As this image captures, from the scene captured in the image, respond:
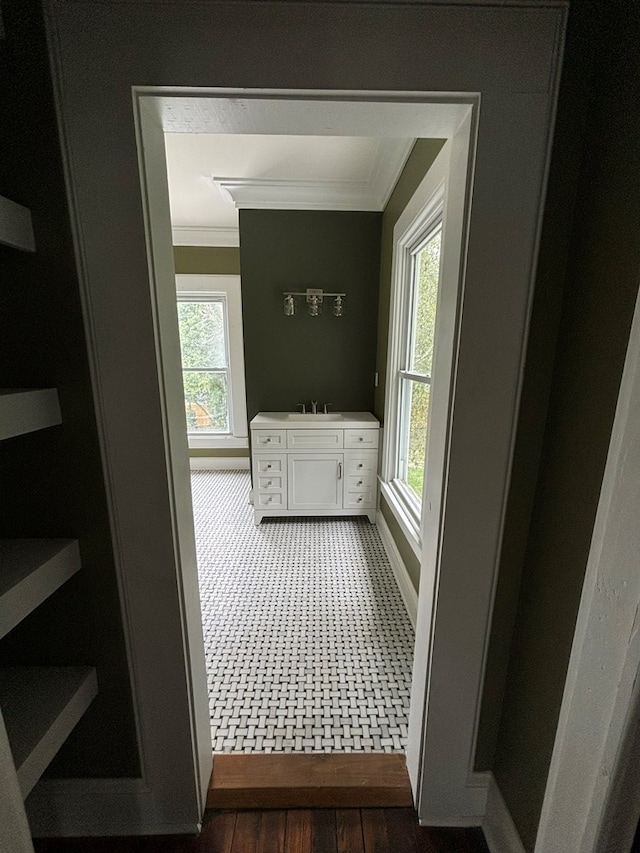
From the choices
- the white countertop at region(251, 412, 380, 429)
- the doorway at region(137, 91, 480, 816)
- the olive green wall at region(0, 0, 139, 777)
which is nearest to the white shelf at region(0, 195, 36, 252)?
the olive green wall at region(0, 0, 139, 777)

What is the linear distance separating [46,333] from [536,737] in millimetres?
1476

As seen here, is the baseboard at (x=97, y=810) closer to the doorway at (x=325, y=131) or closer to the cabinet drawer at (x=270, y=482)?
the doorway at (x=325, y=131)

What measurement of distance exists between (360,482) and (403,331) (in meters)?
1.21

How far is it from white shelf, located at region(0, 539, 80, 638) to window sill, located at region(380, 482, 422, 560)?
1355 mm

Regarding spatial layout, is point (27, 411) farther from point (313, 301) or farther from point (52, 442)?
point (313, 301)

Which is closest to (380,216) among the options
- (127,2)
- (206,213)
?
(206,213)

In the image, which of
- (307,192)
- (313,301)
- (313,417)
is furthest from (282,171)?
(313,417)

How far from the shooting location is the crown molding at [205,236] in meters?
3.53

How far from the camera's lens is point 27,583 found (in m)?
0.68

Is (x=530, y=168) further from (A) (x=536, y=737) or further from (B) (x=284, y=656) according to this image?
(B) (x=284, y=656)

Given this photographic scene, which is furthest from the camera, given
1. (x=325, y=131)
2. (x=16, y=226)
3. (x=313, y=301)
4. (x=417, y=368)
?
(x=313, y=301)

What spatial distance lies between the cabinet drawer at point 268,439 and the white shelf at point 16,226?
196 centimetres

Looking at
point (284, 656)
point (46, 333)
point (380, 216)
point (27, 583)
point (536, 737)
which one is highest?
point (380, 216)

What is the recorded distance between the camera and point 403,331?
227cm
